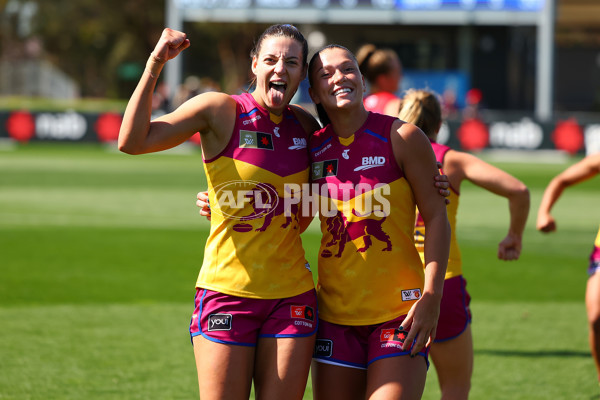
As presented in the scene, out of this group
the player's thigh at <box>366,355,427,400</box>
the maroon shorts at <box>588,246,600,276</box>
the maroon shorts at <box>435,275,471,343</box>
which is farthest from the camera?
the maroon shorts at <box>588,246,600,276</box>

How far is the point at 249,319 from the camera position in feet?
12.6

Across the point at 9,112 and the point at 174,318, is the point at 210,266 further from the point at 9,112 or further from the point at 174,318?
the point at 9,112

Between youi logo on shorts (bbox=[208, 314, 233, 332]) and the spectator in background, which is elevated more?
the spectator in background

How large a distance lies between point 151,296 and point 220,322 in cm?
542

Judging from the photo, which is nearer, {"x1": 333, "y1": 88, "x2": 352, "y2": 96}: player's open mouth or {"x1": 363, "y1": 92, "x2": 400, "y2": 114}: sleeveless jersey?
{"x1": 333, "y1": 88, "x2": 352, "y2": 96}: player's open mouth

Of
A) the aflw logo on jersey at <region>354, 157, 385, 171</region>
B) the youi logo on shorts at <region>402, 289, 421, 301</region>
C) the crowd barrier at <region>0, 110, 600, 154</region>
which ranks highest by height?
the aflw logo on jersey at <region>354, 157, 385, 171</region>

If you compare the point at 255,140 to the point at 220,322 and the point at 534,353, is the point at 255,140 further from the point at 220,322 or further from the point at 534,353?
the point at 534,353

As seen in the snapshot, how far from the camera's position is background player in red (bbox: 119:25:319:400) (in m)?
3.77

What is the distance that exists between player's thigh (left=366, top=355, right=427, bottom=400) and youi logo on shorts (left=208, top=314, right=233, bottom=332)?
0.65 metres

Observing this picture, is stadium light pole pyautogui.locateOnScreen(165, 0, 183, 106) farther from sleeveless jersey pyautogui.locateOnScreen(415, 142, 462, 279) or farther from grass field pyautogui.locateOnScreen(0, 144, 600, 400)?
sleeveless jersey pyautogui.locateOnScreen(415, 142, 462, 279)

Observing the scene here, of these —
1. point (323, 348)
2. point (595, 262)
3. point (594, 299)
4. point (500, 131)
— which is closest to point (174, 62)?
point (500, 131)

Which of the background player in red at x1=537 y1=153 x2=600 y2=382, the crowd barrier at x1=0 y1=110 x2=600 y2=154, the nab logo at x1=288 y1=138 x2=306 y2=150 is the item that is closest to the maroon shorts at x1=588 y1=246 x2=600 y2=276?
the background player in red at x1=537 y1=153 x2=600 y2=382

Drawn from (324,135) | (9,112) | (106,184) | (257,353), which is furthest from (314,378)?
(9,112)

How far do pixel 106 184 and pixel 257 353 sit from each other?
16.4m
